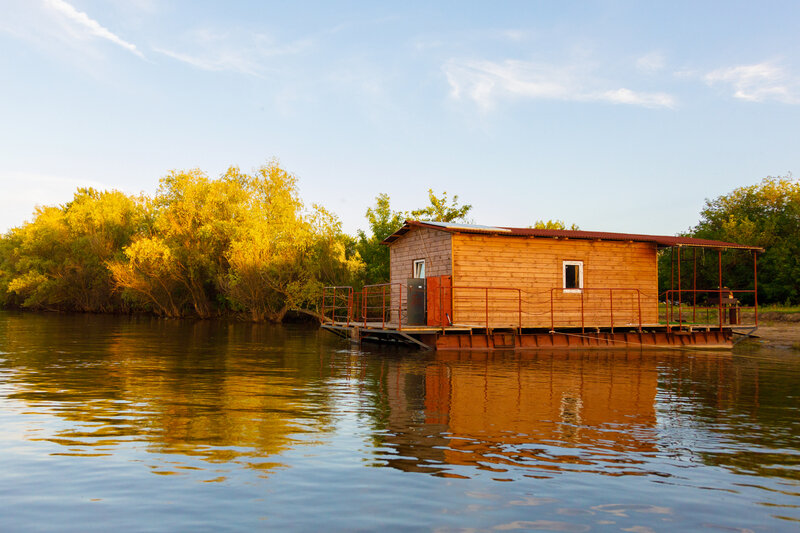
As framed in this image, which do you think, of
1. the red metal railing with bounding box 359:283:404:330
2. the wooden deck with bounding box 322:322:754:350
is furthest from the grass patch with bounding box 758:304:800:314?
the red metal railing with bounding box 359:283:404:330

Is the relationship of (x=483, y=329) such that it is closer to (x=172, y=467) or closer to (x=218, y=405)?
(x=218, y=405)

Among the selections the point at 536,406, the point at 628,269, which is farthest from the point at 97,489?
the point at 628,269

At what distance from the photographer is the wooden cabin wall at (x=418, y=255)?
2356 cm

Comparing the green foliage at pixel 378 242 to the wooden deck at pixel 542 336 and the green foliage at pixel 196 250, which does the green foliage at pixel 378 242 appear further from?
the wooden deck at pixel 542 336

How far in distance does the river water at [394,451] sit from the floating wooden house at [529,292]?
6.89 m

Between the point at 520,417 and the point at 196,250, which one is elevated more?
the point at 196,250

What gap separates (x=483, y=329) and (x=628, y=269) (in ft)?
24.1

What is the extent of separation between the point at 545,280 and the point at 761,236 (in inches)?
1270

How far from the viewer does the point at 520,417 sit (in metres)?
10.2

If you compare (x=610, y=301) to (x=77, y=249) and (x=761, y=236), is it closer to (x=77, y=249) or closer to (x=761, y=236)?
(x=761, y=236)

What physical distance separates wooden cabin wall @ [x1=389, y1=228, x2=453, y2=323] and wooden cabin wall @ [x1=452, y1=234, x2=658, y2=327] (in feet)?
2.21

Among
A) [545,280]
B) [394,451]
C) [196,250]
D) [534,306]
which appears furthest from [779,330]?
[196,250]

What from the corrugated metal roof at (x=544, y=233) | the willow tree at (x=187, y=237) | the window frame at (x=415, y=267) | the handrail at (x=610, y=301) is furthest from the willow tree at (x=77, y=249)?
the handrail at (x=610, y=301)

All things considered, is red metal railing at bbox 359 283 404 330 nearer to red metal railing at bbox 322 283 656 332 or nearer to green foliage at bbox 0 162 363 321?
red metal railing at bbox 322 283 656 332
